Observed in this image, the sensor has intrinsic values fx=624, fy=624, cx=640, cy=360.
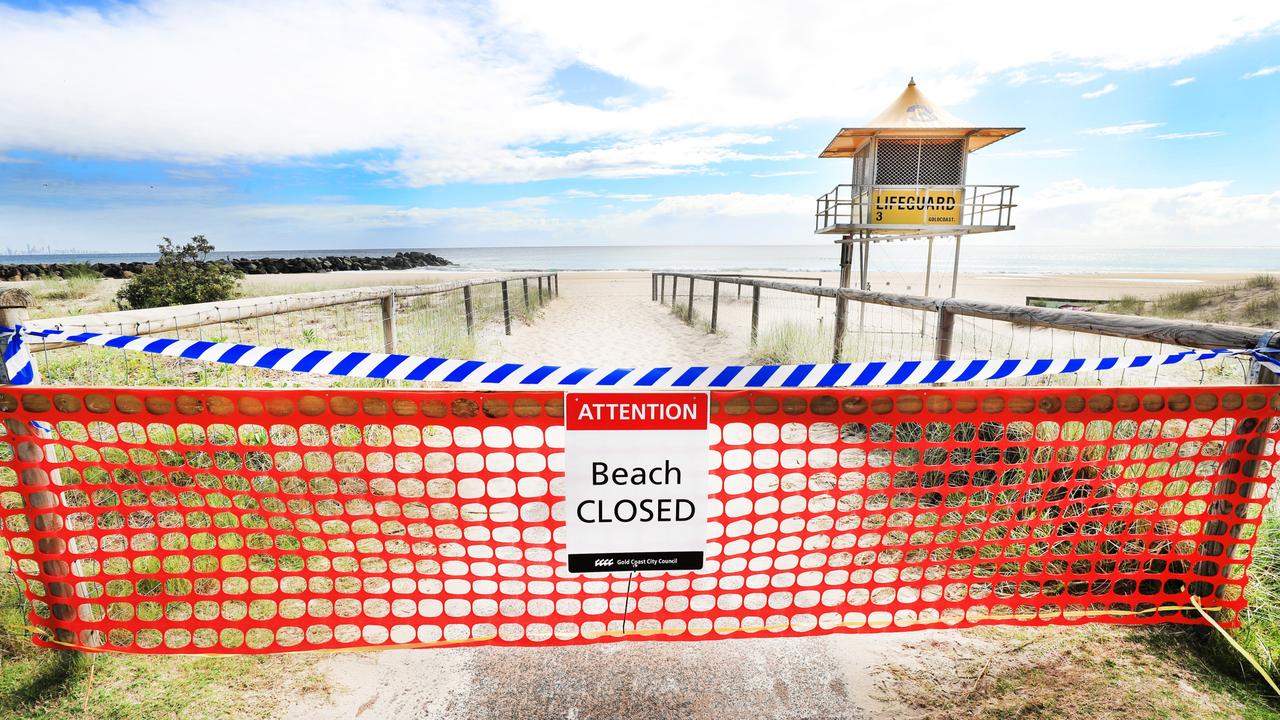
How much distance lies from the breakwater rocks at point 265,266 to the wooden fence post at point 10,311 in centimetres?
2356

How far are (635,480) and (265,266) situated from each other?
175ft

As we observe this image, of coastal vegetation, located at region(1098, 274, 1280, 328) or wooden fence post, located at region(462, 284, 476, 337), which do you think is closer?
wooden fence post, located at region(462, 284, 476, 337)

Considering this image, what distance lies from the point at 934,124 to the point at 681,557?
18722mm

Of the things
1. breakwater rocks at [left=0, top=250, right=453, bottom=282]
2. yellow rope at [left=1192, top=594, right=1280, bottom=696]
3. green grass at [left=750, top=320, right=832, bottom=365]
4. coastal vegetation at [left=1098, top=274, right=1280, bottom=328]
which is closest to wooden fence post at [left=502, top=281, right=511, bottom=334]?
green grass at [left=750, top=320, right=832, bottom=365]

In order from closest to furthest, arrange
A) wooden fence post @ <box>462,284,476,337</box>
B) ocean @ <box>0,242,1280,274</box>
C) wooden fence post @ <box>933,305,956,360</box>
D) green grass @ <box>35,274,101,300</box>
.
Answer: wooden fence post @ <box>933,305,956,360</box> → wooden fence post @ <box>462,284,476,337</box> → green grass @ <box>35,274,101,300</box> → ocean @ <box>0,242,1280,274</box>

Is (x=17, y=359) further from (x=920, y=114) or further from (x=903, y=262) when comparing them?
(x=903, y=262)

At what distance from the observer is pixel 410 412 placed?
2.31 m

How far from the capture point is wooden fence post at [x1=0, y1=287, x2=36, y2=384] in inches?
95.3

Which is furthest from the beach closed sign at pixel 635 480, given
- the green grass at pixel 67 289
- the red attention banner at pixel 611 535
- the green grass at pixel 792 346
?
the green grass at pixel 67 289

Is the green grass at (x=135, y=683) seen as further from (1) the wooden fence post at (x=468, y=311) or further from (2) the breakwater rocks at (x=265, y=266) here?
(2) the breakwater rocks at (x=265, y=266)

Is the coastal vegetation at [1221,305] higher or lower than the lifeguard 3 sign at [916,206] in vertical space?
lower

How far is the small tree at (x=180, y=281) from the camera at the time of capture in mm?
12695

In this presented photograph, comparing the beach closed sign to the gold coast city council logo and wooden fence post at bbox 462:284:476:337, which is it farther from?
the gold coast city council logo

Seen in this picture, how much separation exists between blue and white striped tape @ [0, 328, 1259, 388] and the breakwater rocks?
78.2 ft
